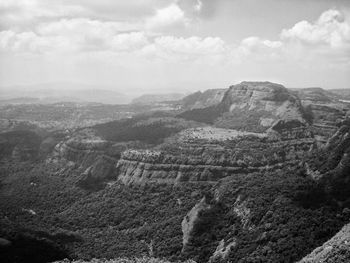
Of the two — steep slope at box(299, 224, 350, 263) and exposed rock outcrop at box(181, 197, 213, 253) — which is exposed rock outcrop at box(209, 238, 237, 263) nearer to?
exposed rock outcrop at box(181, 197, 213, 253)

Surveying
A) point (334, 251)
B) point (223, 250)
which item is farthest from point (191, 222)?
point (334, 251)

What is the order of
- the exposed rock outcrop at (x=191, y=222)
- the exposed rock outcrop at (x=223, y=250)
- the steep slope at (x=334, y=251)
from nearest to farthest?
Answer: the steep slope at (x=334, y=251) < the exposed rock outcrop at (x=223, y=250) < the exposed rock outcrop at (x=191, y=222)

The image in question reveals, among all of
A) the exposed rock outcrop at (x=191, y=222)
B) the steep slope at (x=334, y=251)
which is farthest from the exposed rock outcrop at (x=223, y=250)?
the steep slope at (x=334, y=251)

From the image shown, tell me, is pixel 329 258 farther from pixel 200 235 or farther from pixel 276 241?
pixel 200 235

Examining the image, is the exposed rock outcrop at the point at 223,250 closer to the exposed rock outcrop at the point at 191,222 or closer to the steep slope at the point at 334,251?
the exposed rock outcrop at the point at 191,222

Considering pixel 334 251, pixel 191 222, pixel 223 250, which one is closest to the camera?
pixel 334 251

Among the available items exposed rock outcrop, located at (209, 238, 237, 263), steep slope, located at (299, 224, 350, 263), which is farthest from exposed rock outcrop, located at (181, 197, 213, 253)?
steep slope, located at (299, 224, 350, 263)

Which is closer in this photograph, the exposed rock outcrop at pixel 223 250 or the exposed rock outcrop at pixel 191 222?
the exposed rock outcrop at pixel 223 250

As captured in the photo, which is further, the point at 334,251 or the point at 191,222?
the point at 191,222

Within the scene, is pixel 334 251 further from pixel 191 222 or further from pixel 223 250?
pixel 191 222

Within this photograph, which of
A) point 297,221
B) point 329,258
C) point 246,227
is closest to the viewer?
point 329,258

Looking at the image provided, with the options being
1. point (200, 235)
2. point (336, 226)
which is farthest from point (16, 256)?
point (336, 226)
